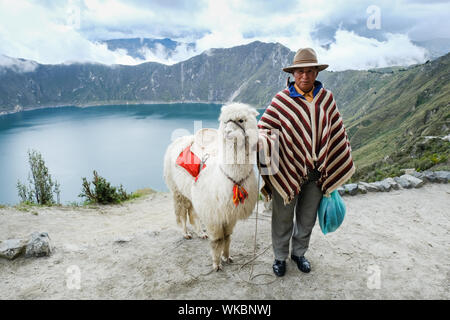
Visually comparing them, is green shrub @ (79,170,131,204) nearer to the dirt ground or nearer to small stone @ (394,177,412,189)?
the dirt ground

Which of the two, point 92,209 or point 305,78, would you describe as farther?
point 92,209

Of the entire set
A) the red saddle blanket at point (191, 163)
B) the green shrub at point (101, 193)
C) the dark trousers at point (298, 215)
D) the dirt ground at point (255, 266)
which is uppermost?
the red saddle blanket at point (191, 163)

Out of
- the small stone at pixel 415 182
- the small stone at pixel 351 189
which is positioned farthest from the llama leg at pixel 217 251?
the small stone at pixel 415 182

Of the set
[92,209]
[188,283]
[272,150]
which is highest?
[272,150]

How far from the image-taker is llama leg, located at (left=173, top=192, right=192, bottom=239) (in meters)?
3.61

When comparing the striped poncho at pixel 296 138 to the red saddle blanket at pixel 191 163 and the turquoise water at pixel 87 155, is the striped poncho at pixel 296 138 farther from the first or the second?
the turquoise water at pixel 87 155

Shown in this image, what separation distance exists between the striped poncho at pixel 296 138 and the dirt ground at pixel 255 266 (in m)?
1.05

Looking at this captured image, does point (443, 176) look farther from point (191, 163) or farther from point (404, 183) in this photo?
point (191, 163)

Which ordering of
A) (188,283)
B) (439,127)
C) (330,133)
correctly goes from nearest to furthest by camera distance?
1. (330,133)
2. (188,283)
3. (439,127)

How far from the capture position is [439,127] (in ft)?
61.6

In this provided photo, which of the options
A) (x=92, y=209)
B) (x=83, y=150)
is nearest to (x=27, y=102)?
(x=83, y=150)

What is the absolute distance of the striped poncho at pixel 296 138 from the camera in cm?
214
